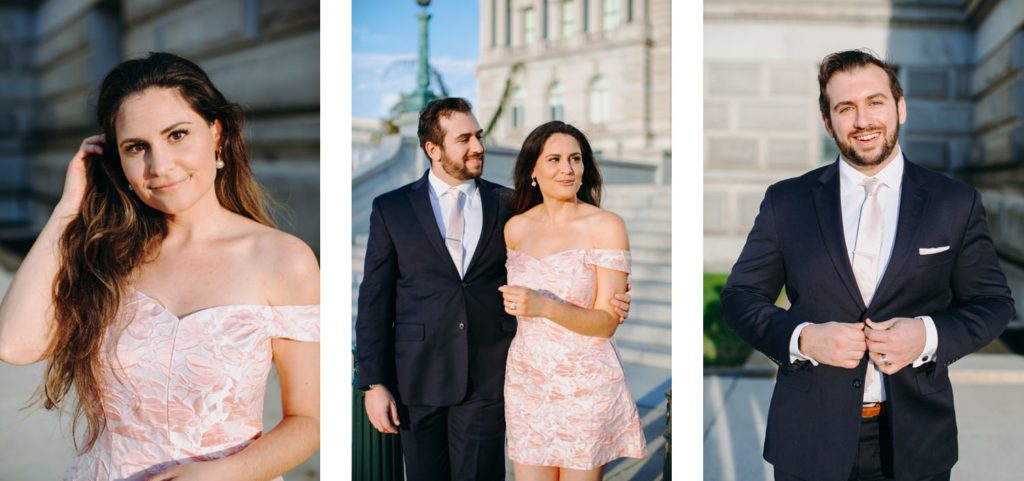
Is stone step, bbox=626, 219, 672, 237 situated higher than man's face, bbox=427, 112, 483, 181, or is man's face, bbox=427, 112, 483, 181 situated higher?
man's face, bbox=427, 112, 483, 181

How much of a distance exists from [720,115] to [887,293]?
2.43m

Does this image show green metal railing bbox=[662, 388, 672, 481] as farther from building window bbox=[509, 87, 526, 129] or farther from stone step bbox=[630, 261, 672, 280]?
building window bbox=[509, 87, 526, 129]

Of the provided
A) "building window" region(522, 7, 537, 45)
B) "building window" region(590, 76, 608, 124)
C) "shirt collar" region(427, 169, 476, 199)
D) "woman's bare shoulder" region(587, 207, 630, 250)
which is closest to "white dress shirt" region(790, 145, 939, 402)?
"woman's bare shoulder" region(587, 207, 630, 250)

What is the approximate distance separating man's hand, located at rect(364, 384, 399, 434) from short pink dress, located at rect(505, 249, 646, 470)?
1.60 ft

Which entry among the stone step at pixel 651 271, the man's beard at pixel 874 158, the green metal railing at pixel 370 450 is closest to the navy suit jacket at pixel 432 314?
the green metal railing at pixel 370 450

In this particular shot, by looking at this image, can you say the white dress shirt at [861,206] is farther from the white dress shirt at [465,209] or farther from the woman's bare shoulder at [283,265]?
the woman's bare shoulder at [283,265]

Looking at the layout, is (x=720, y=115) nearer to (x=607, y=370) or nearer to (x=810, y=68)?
(x=810, y=68)

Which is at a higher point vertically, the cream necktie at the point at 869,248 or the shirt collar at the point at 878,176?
Result: the shirt collar at the point at 878,176

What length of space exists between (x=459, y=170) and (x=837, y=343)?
1560 mm

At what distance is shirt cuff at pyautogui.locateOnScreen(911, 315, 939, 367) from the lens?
2477mm

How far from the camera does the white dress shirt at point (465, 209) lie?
3.05 meters

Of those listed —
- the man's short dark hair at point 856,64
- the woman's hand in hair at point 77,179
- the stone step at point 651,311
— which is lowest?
the stone step at point 651,311

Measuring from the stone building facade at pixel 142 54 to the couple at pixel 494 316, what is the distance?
75cm

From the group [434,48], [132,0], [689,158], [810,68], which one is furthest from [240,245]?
[810,68]
